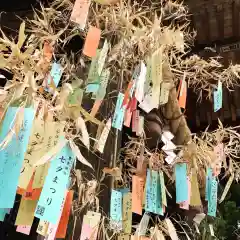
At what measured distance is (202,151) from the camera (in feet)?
5.53

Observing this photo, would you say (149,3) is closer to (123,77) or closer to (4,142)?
(123,77)

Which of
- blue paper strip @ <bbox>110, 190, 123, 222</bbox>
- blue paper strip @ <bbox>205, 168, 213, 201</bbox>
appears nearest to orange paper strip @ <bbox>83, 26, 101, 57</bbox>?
blue paper strip @ <bbox>110, 190, 123, 222</bbox>

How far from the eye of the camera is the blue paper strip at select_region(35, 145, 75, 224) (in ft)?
3.65

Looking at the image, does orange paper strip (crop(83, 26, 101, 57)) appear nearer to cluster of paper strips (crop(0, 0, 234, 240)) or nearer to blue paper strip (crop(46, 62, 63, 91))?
cluster of paper strips (crop(0, 0, 234, 240))

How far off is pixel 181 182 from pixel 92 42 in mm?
635

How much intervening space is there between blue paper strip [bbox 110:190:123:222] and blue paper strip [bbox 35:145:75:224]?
0.32 metres

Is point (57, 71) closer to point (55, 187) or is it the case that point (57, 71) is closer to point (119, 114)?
point (119, 114)

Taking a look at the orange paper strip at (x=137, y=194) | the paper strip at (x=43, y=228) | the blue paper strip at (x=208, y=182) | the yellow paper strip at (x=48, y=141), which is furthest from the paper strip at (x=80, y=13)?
the blue paper strip at (x=208, y=182)

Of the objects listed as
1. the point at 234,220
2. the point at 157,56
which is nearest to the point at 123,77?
the point at 157,56

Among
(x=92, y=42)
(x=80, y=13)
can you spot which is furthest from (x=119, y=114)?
(x=80, y=13)

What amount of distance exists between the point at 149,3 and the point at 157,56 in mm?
617

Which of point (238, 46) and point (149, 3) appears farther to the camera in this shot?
point (238, 46)

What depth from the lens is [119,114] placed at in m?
1.50

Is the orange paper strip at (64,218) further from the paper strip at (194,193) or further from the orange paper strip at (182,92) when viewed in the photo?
the orange paper strip at (182,92)
